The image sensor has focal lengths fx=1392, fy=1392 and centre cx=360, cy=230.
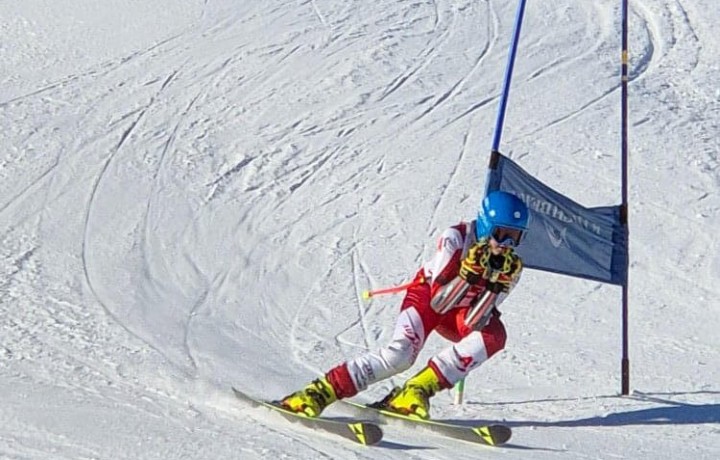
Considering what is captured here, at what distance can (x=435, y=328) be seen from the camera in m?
7.38

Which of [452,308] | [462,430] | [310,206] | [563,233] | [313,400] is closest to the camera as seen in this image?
[462,430]

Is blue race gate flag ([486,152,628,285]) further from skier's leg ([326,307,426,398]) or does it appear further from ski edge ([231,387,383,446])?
ski edge ([231,387,383,446])

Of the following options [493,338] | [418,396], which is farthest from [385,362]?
[493,338]

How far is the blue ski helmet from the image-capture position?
23.2 ft

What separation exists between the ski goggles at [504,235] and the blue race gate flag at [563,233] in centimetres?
91

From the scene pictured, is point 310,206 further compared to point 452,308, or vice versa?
point 310,206

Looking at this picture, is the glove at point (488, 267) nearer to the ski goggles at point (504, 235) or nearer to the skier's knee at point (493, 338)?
the ski goggles at point (504, 235)

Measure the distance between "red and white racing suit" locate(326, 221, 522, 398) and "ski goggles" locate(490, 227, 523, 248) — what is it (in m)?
0.16

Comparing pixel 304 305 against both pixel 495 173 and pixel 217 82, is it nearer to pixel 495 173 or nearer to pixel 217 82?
pixel 495 173

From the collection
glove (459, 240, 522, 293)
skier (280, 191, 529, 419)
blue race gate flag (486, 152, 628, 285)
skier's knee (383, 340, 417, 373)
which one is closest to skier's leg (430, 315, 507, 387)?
skier (280, 191, 529, 419)

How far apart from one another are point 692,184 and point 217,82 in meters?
4.87

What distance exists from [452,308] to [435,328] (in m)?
0.16

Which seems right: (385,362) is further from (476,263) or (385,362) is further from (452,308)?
(476,263)

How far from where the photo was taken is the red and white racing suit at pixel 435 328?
278 inches
